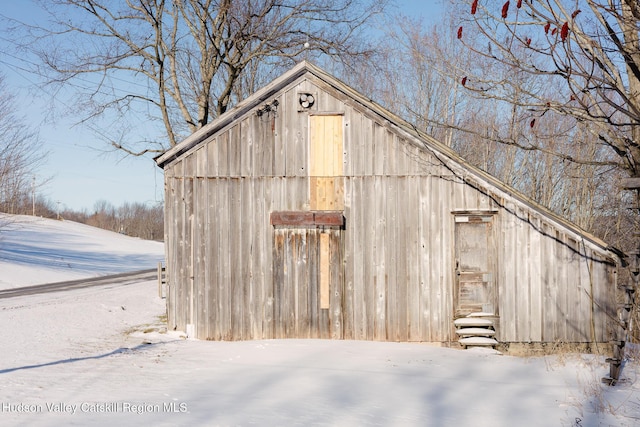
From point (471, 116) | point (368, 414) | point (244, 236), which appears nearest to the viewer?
point (368, 414)

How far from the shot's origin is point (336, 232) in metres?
14.0

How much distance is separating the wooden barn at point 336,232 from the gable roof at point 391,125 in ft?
0.10

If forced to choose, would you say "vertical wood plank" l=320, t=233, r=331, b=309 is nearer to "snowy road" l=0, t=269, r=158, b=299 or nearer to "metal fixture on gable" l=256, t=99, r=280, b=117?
"metal fixture on gable" l=256, t=99, r=280, b=117

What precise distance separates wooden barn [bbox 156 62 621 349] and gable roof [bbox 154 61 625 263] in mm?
32

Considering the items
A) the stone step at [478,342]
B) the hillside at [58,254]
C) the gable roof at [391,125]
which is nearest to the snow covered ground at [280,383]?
the stone step at [478,342]

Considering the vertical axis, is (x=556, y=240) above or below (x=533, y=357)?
above

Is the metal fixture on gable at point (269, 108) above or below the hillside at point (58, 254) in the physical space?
above

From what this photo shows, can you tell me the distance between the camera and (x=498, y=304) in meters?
13.7

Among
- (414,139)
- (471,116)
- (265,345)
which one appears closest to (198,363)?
(265,345)

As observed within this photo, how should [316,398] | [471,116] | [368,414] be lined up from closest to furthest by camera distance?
[368,414] → [316,398] → [471,116]

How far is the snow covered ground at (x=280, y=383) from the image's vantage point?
25.0 ft

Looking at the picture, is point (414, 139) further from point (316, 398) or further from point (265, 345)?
point (316, 398)

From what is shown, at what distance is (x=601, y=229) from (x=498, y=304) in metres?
20.4

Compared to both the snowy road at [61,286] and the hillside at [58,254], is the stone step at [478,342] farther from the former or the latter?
the hillside at [58,254]
